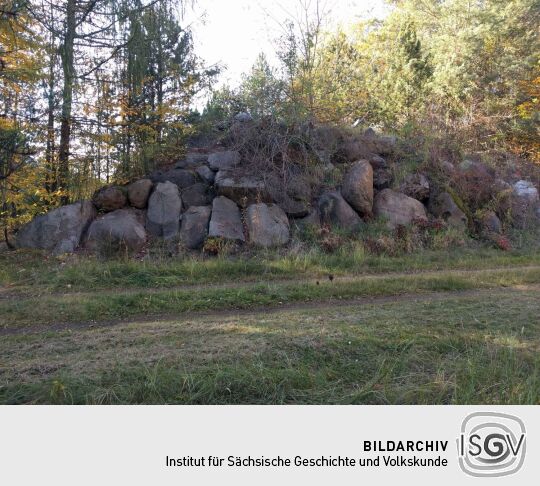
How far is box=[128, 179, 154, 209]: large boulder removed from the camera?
1130cm

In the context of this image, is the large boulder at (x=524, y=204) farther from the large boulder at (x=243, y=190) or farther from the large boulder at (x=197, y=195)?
the large boulder at (x=197, y=195)

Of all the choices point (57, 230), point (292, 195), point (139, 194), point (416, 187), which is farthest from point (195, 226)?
point (416, 187)

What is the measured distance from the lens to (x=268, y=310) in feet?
20.8

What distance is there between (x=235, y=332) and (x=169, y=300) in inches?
86.5

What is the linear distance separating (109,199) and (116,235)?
5.23 feet

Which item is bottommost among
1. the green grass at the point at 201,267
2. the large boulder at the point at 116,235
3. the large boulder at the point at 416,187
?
the green grass at the point at 201,267

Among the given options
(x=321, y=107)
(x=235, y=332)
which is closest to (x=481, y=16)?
(x=321, y=107)

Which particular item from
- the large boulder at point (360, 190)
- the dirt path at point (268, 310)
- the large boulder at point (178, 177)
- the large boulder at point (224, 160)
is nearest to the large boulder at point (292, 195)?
the large boulder at point (360, 190)

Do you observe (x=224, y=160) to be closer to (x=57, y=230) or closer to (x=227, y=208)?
(x=227, y=208)

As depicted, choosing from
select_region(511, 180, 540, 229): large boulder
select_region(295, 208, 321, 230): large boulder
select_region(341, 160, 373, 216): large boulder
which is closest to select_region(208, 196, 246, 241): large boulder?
select_region(295, 208, 321, 230): large boulder

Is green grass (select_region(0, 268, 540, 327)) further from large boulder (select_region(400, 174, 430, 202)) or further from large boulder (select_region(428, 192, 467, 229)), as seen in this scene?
large boulder (select_region(400, 174, 430, 202))

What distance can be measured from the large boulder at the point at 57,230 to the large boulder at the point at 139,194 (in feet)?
4.38

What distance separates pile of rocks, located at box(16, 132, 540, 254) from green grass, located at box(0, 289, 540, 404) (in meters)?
5.16

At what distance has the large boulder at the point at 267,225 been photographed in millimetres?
10297
